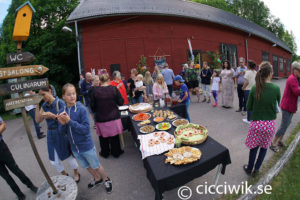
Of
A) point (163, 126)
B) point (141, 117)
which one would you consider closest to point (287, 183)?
point (163, 126)

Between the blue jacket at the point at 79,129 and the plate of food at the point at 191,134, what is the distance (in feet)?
4.79

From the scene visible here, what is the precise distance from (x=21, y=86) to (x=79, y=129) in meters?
0.98

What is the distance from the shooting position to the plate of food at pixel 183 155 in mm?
1886

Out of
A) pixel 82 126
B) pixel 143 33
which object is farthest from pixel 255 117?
pixel 143 33

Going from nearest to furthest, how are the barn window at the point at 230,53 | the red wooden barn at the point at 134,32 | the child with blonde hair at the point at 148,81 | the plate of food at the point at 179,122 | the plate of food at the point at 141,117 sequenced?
the plate of food at the point at 179,122 → the plate of food at the point at 141,117 → the child with blonde hair at the point at 148,81 → the red wooden barn at the point at 134,32 → the barn window at the point at 230,53

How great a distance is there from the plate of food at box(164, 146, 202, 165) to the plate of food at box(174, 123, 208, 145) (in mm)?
150

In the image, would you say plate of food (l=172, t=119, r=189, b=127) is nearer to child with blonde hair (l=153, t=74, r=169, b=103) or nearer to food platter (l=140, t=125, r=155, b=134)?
food platter (l=140, t=125, r=155, b=134)

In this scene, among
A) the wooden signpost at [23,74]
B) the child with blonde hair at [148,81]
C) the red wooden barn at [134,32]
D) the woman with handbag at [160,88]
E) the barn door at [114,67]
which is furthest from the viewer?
the barn door at [114,67]

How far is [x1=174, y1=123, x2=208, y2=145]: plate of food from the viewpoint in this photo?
2.27 metres

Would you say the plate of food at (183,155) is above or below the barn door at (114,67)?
below

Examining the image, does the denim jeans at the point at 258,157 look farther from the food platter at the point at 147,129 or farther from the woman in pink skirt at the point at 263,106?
the food platter at the point at 147,129

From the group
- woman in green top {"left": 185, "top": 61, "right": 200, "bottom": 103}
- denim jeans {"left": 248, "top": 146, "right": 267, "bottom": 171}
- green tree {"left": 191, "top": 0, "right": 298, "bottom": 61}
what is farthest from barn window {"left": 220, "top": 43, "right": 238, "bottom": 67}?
green tree {"left": 191, "top": 0, "right": 298, "bottom": 61}

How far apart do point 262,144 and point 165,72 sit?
5482mm

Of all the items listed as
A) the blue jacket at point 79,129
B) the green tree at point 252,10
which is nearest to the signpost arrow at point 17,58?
the blue jacket at point 79,129
